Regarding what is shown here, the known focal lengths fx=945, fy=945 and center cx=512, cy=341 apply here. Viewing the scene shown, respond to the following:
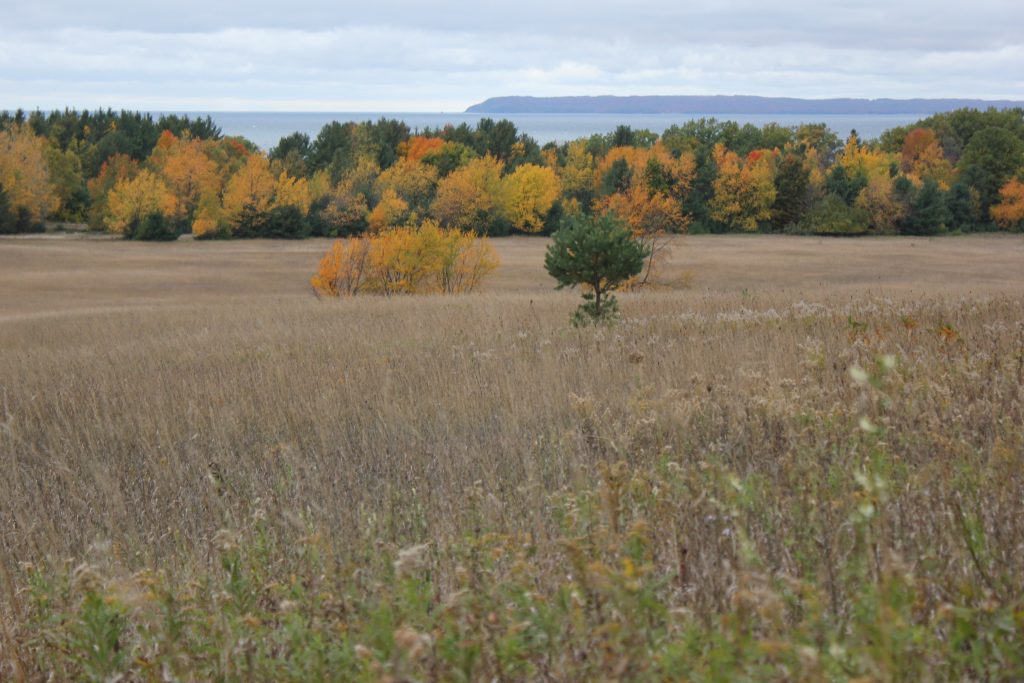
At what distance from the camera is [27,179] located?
73.3m

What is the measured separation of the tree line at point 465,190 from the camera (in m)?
71.6

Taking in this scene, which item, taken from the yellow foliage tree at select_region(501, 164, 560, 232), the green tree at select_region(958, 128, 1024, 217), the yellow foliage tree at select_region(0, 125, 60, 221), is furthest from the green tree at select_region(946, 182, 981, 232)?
the yellow foliage tree at select_region(0, 125, 60, 221)

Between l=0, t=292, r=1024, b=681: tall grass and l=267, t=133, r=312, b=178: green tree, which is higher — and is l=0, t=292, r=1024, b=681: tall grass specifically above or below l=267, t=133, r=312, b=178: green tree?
below

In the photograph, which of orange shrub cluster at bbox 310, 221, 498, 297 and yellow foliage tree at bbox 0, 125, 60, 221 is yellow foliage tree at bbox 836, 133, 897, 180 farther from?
yellow foliage tree at bbox 0, 125, 60, 221

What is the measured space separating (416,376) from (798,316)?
4299 millimetres

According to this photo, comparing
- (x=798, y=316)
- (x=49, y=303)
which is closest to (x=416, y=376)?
(x=798, y=316)

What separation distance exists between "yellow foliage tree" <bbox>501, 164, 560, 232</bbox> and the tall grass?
65.6 metres

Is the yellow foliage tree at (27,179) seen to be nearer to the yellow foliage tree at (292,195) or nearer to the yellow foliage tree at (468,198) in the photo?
the yellow foliage tree at (292,195)

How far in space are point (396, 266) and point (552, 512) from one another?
1476 inches

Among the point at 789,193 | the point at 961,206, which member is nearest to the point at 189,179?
the point at 789,193

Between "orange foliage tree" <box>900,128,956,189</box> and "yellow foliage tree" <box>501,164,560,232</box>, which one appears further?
"orange foliage tree" <box>900,128,956,189</box>

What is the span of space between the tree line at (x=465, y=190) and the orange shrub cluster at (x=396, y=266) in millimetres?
19669

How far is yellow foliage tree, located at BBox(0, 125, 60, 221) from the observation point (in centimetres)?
7150

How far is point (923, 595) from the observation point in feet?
8.64
